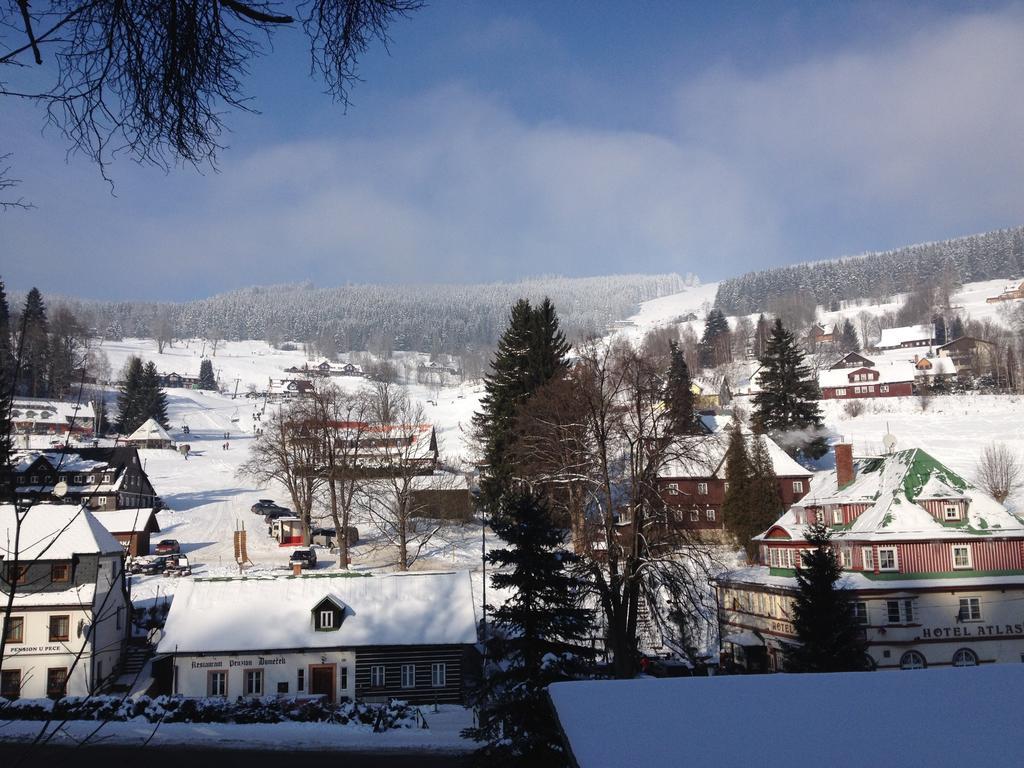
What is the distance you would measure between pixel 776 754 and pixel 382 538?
173ft

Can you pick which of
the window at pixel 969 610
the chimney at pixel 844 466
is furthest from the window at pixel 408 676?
the chimney at pixel 844 466

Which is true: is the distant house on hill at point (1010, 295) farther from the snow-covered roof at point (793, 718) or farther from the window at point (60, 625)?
the snow-covered roof at point (793, 718)

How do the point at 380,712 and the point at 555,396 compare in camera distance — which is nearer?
the point at 380,712

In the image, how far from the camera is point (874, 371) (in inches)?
4373

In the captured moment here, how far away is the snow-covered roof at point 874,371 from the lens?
109438 mm

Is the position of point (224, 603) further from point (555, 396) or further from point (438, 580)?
point (555, 396)

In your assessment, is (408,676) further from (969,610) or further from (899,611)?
(969,610)

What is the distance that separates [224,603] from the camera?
103 feet

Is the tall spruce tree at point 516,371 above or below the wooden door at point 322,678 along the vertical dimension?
above

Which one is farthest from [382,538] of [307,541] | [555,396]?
[555,396]

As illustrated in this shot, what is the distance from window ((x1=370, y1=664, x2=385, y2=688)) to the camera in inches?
1182

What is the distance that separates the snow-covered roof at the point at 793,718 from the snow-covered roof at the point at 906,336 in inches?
6669

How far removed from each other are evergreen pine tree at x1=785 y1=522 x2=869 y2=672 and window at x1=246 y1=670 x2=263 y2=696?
1870cm

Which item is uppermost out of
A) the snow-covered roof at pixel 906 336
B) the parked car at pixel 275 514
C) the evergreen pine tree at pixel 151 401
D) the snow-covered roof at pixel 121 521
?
the snow-covered roof at pixel 906 336
